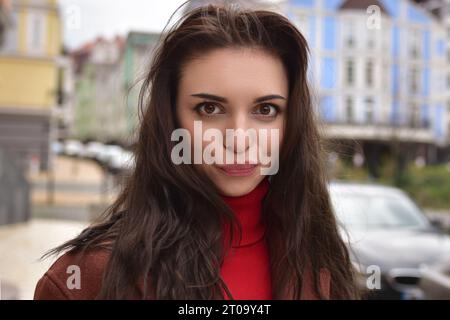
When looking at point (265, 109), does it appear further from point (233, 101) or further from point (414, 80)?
point (414, 80)

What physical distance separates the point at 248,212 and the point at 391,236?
4.06 meters

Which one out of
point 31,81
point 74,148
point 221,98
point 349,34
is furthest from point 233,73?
point 74,148

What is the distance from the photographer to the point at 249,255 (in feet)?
3.78

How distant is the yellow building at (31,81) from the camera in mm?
13805

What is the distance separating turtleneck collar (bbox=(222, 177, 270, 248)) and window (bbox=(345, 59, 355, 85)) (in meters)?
8.61

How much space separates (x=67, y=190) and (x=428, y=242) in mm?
11605

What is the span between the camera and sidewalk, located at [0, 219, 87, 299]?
5.40m

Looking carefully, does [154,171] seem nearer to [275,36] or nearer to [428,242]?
[275,36]

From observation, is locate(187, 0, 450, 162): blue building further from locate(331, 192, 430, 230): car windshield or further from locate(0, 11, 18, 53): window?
locate(0, 11, 18, 53): window

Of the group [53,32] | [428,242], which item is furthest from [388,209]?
[53,32]

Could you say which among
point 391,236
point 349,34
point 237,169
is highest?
point 349,34

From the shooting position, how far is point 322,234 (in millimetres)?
1236

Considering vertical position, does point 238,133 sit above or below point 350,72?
below
